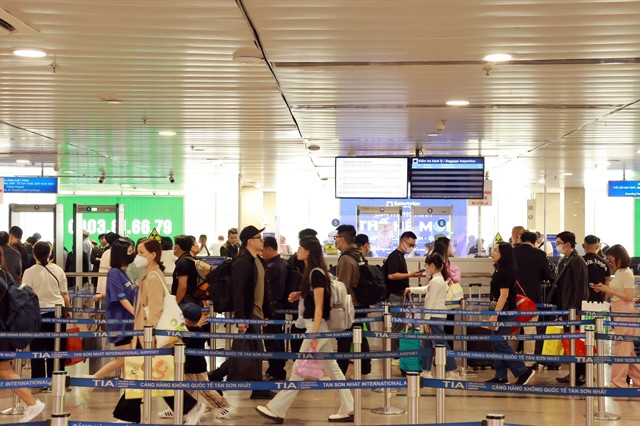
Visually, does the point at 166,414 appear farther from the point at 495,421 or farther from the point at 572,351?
the point at 495,421

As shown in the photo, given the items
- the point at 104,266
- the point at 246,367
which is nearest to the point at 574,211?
the point at 104,266

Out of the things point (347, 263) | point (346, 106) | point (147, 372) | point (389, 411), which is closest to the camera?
point (147, 372)

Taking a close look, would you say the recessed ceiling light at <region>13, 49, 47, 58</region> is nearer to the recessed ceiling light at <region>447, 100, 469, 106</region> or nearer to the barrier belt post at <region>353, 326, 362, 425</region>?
the barrier belt post at <region>353, 326, 362, 425</region>

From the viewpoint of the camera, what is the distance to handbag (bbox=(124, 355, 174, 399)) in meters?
7.05

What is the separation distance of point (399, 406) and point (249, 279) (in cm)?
201

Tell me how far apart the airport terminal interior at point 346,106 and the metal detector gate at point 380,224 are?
34 millimetres

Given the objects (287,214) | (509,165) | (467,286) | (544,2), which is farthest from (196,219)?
(544,2)

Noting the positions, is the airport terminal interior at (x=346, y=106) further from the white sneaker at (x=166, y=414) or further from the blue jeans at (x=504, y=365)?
the blue jeans at (x=504, y=365)

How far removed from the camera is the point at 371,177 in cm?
1641

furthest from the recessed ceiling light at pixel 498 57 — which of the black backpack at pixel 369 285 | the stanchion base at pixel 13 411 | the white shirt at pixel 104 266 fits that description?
the white shirt at pixel 104 266

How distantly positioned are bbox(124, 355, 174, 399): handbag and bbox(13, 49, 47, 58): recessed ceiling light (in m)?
3.24

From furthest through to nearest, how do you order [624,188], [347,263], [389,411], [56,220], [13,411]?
[624,188], [56,220], [347,263], [389,411], [13,411]

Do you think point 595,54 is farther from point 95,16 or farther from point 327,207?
point 327,207

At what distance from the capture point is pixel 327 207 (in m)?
33.7
